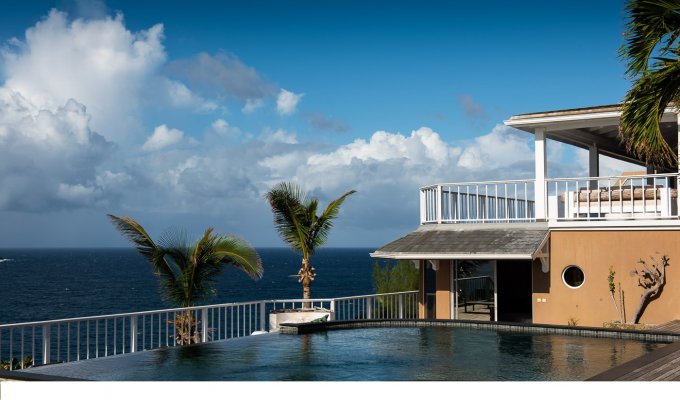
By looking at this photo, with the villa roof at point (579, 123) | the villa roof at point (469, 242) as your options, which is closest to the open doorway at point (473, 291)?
the villa roof at point (469, 242)

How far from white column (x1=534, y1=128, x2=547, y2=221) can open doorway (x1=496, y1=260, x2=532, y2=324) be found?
182cm

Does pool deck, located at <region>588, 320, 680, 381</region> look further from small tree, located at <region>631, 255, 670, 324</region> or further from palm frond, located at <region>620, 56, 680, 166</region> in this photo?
small tree, located at <region>631, 255, 670, 324</region>

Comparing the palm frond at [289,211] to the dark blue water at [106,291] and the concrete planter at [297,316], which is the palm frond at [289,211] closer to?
the concrete planter at [297,316]

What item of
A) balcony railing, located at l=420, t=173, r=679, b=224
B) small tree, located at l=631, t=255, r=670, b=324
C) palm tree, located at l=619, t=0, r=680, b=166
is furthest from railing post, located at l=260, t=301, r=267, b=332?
palm tree, located at l=619, t=0, r=680, b=166

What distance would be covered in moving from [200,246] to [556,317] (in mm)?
7605

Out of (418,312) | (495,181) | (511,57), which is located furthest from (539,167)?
(511,57)

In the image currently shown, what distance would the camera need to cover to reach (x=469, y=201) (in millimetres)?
17578

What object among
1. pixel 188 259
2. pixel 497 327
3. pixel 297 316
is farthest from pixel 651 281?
pixel 188 259

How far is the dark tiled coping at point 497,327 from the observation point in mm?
12820

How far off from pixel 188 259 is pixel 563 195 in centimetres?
823

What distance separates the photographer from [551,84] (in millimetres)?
34531

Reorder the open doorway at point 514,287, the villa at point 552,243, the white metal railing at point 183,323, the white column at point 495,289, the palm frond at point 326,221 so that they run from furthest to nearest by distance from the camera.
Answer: the palm frond at point 326,221
the open doorway at point 514,287
the white column at point 495,289
the villa at point 552,243
the white metal railing at point 183,323

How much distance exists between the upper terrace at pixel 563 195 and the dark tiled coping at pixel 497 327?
295 centimetres

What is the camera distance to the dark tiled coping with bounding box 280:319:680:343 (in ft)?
42.1
